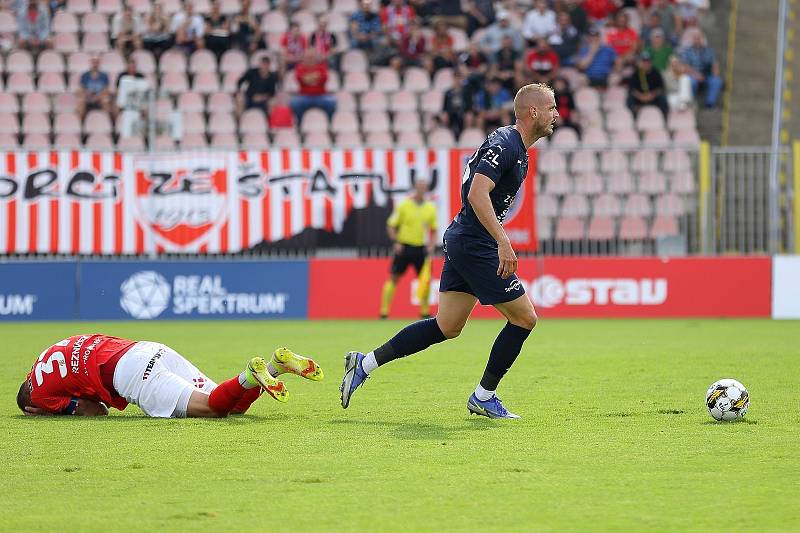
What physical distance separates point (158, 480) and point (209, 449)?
3.24ft

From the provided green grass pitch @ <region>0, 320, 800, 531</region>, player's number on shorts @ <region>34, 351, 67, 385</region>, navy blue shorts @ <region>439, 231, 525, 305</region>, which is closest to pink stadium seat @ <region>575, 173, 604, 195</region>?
green grass pitch @ <region>0, 320, 800, 531</region>

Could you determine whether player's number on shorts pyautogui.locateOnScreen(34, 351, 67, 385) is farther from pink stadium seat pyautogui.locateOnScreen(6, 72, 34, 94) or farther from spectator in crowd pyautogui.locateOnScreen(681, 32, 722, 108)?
spectator in crowd pyautogui.locateOnScreen(681, 32, 722, 108)

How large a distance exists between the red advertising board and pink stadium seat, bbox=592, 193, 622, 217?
0.92 meters

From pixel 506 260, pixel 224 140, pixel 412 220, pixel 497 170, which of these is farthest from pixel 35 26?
pixel 506 260

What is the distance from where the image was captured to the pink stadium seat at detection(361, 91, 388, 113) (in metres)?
25.4

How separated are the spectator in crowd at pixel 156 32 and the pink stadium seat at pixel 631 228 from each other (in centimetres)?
1004

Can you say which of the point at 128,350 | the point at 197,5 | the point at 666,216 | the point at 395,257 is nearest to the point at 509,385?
the point at 128,350

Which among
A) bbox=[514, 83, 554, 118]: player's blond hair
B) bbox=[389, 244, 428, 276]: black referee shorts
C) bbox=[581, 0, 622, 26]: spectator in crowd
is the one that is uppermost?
bbox=[581, 0, 622, 26]: spectator in crowd

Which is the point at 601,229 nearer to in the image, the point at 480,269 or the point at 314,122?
the point at 314,122

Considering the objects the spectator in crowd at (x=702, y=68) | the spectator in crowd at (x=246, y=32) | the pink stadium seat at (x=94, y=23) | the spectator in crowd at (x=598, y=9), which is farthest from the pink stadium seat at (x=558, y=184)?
the pink stadium seat at (x=94, y=23)

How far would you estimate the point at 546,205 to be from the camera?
75.3ft

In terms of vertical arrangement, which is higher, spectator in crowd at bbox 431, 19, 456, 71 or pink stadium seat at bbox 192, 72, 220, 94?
spectator in crowd at bbox 431, 19, 456, 71

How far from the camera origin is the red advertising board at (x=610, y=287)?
22.4 meters

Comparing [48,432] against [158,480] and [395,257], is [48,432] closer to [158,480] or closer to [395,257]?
[158,480]
